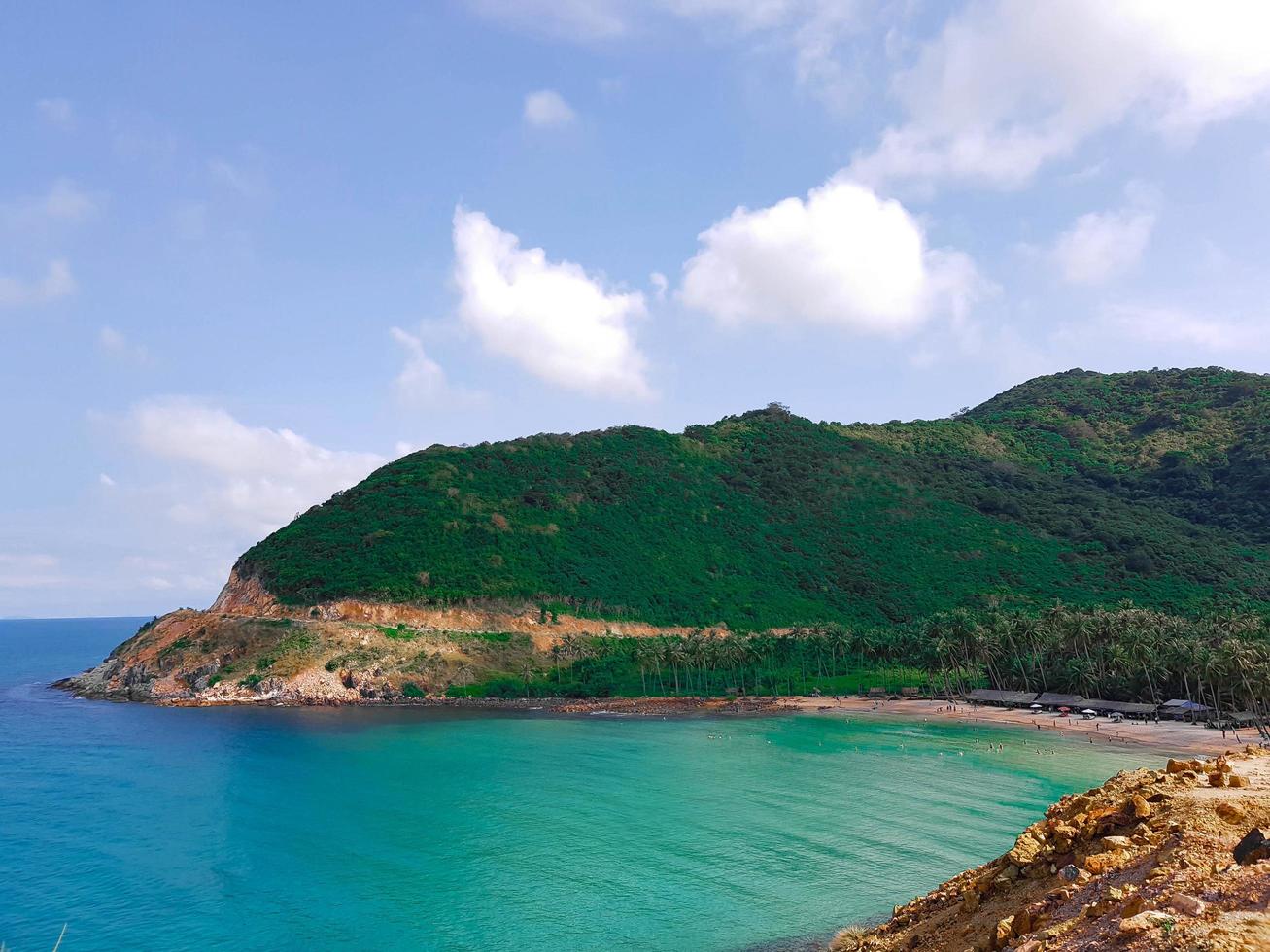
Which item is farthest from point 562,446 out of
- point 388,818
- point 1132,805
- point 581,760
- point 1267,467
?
point 1132,805

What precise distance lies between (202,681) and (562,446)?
336 ft

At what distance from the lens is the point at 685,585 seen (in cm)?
15912

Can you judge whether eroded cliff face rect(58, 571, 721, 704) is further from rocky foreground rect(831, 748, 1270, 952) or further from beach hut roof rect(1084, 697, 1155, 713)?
rocky foreground rect(831, 748, 1270, 952)

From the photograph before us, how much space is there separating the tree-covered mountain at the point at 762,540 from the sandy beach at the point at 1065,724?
4329 cm

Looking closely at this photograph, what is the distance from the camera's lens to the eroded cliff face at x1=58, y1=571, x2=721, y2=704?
114 meters

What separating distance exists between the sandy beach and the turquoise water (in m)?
6.54

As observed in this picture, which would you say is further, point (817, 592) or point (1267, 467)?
point (1267, 467)

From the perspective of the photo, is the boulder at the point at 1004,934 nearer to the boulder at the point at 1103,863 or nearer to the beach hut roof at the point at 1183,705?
the boulder at the point at 1103,863

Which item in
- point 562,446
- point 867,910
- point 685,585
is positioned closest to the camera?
point 867,910

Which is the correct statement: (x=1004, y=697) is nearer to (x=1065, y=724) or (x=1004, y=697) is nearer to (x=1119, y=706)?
(x=1119, y=706)

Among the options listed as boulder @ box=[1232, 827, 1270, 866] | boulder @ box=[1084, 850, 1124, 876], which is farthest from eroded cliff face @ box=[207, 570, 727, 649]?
boulder @ box=[1232, 827, 1270, 866]

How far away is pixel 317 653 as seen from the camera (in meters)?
119

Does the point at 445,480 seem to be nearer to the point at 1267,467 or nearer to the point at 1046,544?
the point at 1046,544

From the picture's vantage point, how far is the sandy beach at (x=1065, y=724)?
73062mm
